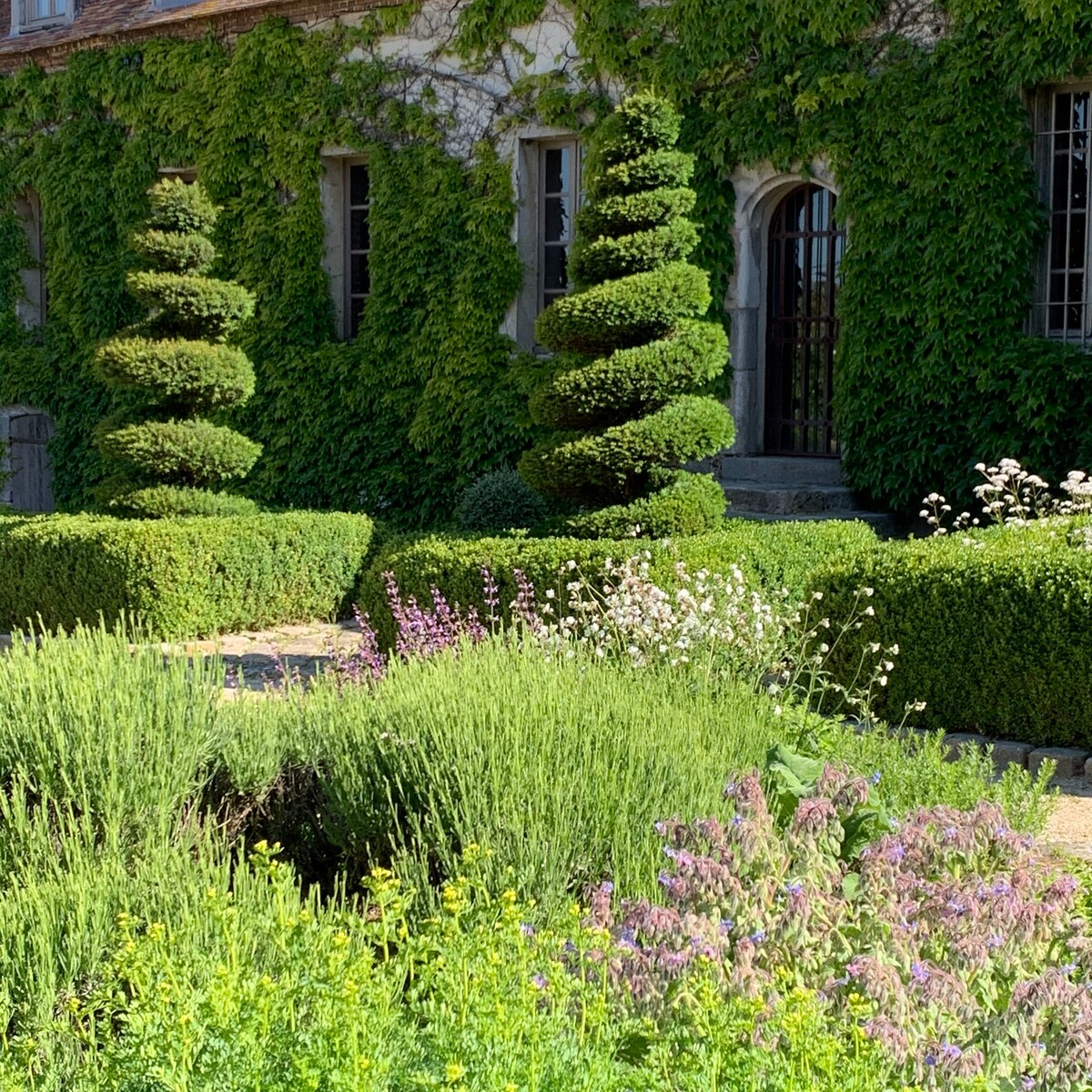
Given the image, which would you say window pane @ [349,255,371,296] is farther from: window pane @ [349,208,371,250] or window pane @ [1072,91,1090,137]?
window pane @ [1072,91,1090,137]

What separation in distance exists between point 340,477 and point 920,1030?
41.0 ft

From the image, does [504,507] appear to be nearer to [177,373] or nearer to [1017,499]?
[177,373]

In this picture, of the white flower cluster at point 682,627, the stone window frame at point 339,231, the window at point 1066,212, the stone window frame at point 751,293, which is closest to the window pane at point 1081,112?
the window at point 1066,212

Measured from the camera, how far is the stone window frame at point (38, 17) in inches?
725

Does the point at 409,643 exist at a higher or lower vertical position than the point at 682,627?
lower

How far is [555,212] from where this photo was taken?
14594 millimetres

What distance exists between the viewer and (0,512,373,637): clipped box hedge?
10961mm

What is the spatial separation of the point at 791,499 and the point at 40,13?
11867 mm

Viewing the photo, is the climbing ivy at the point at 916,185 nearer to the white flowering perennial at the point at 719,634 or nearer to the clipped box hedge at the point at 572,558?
the clipped box hedge at the point at 572,558

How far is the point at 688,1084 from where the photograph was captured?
9.41ft

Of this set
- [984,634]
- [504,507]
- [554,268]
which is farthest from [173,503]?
[984,634]

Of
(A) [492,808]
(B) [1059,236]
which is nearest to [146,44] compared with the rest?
(B) [1059,236]

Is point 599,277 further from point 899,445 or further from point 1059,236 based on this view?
point 1059,236

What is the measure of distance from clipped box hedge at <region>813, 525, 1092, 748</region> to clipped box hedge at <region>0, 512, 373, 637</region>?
16.0ft
